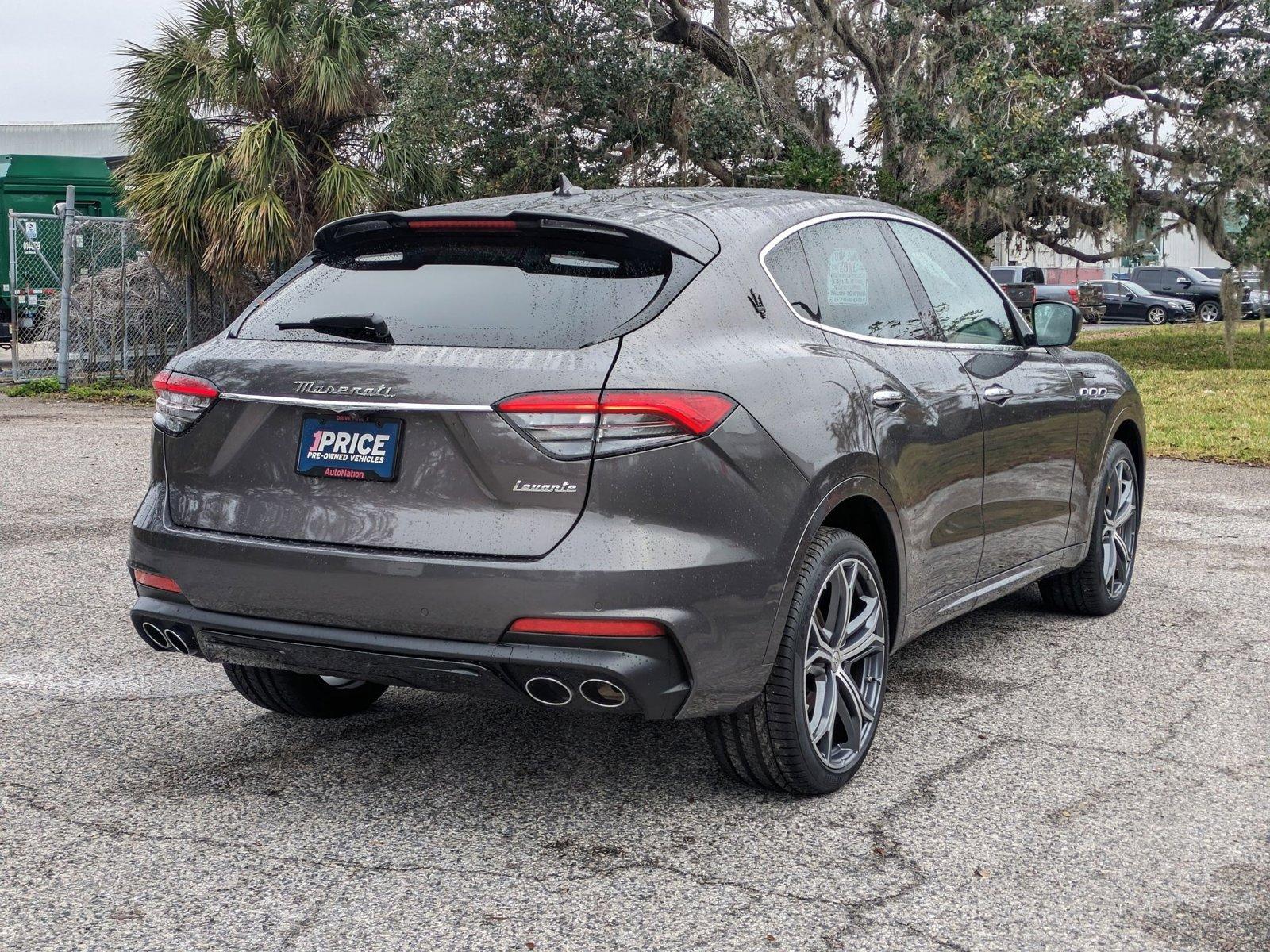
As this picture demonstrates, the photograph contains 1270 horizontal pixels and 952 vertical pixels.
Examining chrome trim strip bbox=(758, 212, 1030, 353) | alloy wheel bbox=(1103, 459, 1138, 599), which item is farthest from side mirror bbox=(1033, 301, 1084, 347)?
alloy wheel bbox=(1103, 459, 1138, 599)

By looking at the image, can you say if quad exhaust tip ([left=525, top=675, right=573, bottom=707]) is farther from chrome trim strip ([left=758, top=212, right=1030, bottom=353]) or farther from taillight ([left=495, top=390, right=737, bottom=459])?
chrome trim strip ([left=758, top=212, right=1030, bottom=353])

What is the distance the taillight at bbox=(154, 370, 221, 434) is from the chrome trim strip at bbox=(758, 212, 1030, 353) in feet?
4.98

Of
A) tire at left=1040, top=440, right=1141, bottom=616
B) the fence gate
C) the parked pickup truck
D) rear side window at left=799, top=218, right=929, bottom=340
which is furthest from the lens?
the parked pickup truck

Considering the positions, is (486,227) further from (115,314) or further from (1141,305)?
(1141,305)

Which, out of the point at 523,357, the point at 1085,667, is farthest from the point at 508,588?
the point at 1085,667

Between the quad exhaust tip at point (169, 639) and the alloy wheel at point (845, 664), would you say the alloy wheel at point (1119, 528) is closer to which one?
the alloy wheel at point (845, 664)

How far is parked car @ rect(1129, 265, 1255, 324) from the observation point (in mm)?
42781

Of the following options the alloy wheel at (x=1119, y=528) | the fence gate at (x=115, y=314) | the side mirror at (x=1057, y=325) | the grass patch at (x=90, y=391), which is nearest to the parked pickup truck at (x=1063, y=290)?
the fence gate at (x=115, y=314)

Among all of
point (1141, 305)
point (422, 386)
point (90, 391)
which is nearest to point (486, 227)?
point (422, 386)

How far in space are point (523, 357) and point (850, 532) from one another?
116 cm

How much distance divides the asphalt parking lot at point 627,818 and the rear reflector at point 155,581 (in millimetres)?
581

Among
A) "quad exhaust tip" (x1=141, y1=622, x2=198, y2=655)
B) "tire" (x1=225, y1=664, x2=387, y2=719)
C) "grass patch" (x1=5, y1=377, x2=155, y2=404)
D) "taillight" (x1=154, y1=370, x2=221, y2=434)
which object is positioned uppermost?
"taillight" (x1=154, y1=370, x2=221, y2=434)

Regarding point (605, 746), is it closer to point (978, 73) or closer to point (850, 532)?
point (850, 532)

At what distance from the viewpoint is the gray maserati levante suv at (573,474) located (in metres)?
3.27
